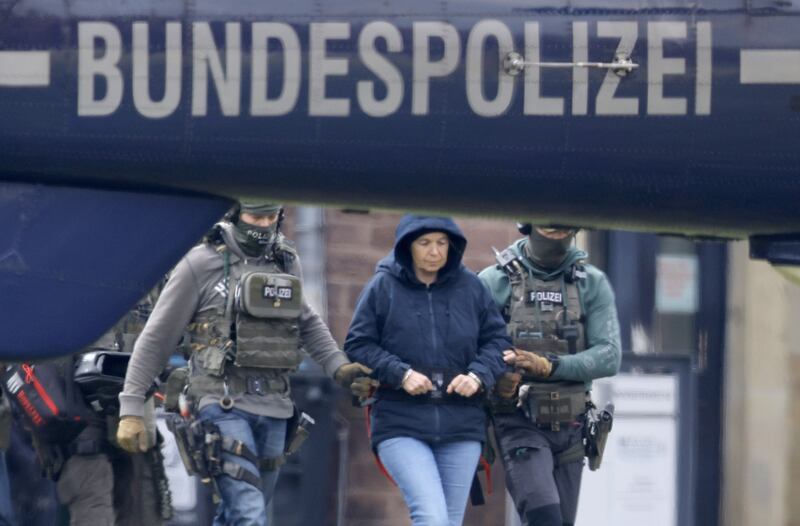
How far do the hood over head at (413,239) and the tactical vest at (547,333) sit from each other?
16.7 inches

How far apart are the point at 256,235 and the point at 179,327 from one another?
49 cm

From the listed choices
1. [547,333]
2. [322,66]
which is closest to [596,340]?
[547,333]

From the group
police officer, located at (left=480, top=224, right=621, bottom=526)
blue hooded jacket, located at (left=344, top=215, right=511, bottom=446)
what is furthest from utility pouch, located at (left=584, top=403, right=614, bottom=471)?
blue hooded jacket, located at (left=344, top=215, right=511, bottom=446)

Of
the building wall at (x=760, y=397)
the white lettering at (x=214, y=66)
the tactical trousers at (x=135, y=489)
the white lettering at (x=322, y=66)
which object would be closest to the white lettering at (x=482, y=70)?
the white lettering at (x=322, y=66)

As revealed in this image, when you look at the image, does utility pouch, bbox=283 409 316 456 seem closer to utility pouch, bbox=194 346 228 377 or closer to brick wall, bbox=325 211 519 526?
utility pouch, bbox=194 346 228 377

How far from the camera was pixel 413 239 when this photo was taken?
28.9ft

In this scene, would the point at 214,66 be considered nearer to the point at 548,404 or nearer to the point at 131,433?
the point at 131,433

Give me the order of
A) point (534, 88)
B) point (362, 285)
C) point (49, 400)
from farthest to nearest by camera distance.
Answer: point (362, 285), point (49, 400), point (534, 88)

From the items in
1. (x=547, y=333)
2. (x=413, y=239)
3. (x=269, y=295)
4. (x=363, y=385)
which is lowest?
(x=363, y=385)

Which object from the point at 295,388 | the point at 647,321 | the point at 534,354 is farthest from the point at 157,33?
the point at 647,321

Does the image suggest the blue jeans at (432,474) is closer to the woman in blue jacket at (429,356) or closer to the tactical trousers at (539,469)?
the woman in blue jacket at (429,356)

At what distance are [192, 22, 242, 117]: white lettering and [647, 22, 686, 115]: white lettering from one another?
4.62ft

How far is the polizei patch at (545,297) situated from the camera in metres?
9.16

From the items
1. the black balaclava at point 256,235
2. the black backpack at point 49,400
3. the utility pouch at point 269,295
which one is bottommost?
the black backpack at point 49,400
